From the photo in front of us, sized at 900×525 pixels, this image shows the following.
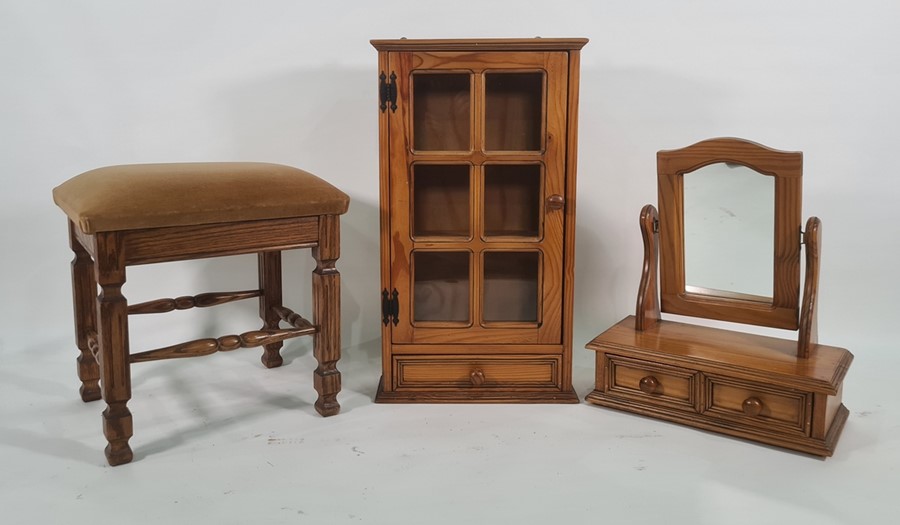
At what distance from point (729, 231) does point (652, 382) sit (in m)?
0.51

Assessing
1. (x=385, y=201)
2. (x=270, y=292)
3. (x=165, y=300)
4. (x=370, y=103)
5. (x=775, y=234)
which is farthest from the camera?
(x=370, y=103)

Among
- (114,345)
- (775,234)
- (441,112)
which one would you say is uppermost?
(441,112)

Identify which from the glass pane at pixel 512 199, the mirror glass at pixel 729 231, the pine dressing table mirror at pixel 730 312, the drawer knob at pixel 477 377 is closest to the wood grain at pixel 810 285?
the pine dressing table mirror at pixel 730 312

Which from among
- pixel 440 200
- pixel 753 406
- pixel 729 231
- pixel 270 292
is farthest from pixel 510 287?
pixel 270 292

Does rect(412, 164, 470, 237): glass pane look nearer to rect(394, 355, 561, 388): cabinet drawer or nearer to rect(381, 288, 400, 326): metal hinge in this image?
A: rect(381, 288, 400, 326): metal hinge

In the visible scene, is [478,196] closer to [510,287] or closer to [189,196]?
[510,287]

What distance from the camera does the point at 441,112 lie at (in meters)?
2.52

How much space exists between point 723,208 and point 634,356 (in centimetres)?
52

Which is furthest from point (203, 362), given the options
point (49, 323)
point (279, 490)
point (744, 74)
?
point (744, 74)

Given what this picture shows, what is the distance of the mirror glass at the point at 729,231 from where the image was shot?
2.42 metres

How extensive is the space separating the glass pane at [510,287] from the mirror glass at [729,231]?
50 centimetres

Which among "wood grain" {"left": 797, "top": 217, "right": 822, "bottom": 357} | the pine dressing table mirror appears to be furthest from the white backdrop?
"wood grain" {"left": 797, "top": 217, "right": 822, "bottom": 357}

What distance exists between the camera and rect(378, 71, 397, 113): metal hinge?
2443 mm

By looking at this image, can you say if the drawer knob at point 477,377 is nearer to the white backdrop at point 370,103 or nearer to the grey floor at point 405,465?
the grey floor at point 405,465
